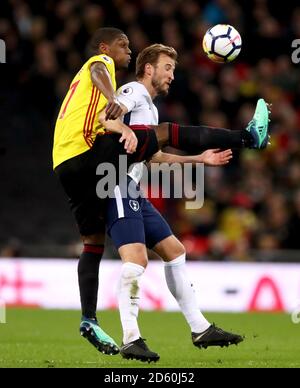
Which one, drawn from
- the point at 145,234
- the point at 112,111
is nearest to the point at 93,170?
the point at 112,111

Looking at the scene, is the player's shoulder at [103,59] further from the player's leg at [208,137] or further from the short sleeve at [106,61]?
the player's leg at [208,137]

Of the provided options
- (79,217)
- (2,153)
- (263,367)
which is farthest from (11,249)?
(263,367)

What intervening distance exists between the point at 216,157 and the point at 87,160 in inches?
33.9

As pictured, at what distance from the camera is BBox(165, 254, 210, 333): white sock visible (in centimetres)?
721

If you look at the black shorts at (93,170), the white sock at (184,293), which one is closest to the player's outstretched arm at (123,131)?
the black shorts at (93,170)

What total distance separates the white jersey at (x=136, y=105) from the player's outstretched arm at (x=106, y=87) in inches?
4.5

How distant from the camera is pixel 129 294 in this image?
6.93 meters

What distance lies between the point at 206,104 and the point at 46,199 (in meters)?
2.69

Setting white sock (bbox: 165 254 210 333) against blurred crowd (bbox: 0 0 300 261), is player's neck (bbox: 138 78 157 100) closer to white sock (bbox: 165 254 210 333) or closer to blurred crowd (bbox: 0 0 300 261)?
white sock (bbox: 165 254 210 333)

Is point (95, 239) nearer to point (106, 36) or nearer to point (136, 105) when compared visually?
point (136, 105)

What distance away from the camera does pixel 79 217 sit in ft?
24.2

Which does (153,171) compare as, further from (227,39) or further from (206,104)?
(227,39)

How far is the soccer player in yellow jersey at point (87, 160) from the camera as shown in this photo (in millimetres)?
7109

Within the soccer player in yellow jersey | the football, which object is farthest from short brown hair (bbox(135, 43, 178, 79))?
the football
